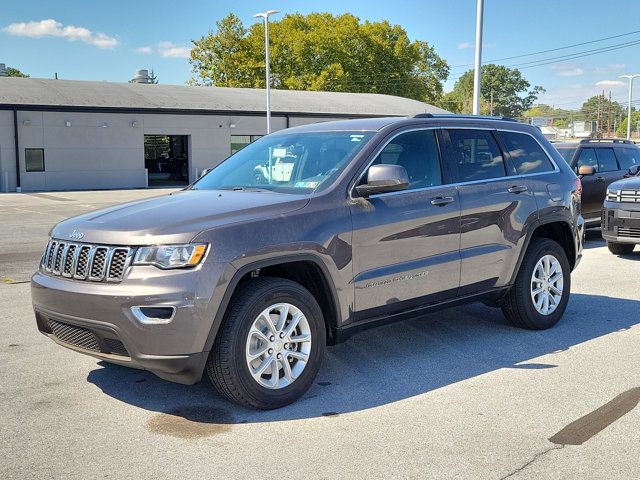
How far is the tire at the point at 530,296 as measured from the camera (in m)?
6.20

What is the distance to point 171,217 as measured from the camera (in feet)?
14.2

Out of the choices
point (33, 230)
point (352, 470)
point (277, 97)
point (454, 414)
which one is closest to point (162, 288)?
point (352, 470)

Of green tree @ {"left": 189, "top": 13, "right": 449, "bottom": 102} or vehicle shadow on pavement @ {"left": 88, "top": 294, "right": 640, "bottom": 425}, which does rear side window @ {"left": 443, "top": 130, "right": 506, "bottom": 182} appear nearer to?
vehicle shadow on pavement @ {"left": 88, "top": 294, "right": 640, "bottom": 425}

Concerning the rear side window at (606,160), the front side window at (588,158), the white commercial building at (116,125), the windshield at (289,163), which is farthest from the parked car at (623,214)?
the white commercial building at (116,125)

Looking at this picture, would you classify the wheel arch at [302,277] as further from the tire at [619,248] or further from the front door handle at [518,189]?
the tire at [619,248]

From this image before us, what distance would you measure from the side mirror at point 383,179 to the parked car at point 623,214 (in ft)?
22.5

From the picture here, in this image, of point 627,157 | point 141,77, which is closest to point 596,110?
point 141,77

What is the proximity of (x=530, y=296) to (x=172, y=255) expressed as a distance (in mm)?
3534

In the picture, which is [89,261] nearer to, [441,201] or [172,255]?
[172,255]

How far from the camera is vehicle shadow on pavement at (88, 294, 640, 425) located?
14.9 feet

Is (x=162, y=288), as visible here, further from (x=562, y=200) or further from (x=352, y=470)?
(x=562, y=200)

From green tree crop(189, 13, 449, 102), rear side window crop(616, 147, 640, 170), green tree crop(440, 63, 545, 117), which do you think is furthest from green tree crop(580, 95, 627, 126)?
rear side window crop(616, 147, 640, 170)

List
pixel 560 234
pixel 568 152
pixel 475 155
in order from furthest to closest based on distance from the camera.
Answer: pixel 568 152, pixel 560 234, pixel 475 155

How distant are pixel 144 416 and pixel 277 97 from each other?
40.5 metres
